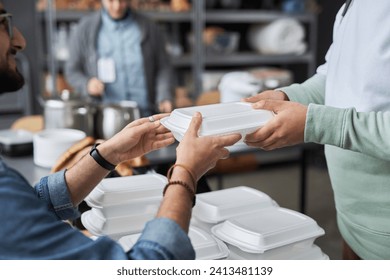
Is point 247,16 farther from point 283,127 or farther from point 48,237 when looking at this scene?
point 48,237

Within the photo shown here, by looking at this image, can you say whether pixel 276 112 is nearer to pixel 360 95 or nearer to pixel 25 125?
pixel 360 95

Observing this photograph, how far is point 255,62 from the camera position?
375 centimetres

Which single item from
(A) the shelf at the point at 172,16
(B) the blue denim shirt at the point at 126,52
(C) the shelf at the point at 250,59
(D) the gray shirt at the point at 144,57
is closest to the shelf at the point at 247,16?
(A) the shelf at the point at 172,16

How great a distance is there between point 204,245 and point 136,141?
0.75 feet

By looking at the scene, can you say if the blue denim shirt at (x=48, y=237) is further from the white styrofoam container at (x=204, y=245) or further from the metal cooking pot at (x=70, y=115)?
the metal cooking pot at (x=70, y=115)

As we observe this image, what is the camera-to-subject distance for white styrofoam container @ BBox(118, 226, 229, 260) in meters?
0.81

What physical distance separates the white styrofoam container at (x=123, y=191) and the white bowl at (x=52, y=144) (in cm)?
48

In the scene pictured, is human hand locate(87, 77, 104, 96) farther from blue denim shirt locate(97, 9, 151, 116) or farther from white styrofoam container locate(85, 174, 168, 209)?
white styrofoam container locate(85, 174, 168, 209)

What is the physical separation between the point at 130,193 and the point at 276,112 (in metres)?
0.32

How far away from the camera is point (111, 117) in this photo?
1508mm

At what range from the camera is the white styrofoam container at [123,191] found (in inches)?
36.4

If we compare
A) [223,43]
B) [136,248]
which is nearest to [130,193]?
[136,248]

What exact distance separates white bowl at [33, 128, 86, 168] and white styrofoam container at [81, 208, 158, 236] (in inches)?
21.4

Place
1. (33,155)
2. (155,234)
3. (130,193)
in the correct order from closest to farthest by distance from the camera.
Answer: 1. (155,234)
2. (130,193)
3. (33,155)
